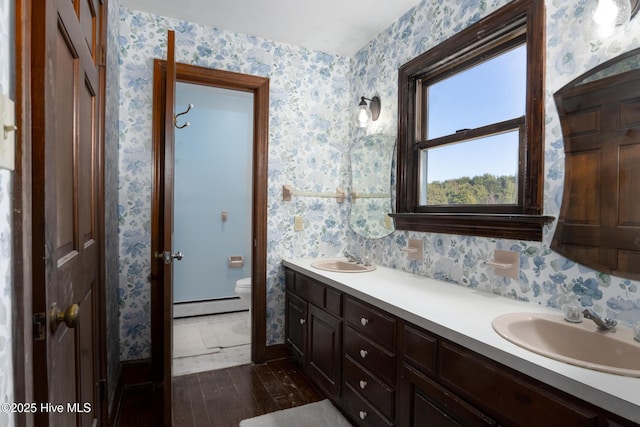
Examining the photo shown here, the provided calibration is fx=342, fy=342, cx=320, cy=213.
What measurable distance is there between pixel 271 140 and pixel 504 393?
2241 mm

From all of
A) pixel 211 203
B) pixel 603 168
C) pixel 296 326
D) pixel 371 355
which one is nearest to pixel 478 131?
pixel 603 168

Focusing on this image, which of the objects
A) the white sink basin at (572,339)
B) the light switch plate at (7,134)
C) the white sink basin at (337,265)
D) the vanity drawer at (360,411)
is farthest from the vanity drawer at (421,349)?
the light switch plate at (7,134)

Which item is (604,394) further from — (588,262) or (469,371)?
(588,262)

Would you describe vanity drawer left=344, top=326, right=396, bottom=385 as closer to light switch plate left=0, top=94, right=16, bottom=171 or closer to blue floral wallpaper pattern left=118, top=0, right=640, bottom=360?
blue floral wallpaper pattern left=118, top=0, right=640, bottom=360

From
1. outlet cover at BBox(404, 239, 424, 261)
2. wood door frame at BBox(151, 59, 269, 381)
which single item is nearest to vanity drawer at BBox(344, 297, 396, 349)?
outlet cover at BBox(404, 239, 424, 261)

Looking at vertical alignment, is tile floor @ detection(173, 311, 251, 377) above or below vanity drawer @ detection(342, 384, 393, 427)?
below

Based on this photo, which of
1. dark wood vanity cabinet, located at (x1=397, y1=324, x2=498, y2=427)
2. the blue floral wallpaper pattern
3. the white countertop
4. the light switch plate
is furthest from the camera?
the blue floral wallpaper pattern

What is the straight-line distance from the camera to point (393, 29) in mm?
2455

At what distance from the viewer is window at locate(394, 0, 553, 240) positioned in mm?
1547

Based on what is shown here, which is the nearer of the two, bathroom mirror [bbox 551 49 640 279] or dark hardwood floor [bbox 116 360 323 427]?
→ bathroom mirror [bbox 551 49 640 279]

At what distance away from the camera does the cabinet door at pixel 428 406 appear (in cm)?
116

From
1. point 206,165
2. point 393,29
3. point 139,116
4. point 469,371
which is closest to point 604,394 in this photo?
point 469,371

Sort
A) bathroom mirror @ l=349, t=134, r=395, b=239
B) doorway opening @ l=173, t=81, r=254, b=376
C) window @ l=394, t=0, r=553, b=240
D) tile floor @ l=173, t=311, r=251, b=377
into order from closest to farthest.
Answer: window @ l=394, t=0, r=553, b=240 → bathroom mirror @ l=349, t=134, r=395, b=239 → tile floor @ l=173, t=311, r=251, b=377 → doorway opening @ l=173, t=81, r=254, b=376

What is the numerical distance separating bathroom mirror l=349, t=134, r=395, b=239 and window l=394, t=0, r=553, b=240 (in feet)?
0.53
